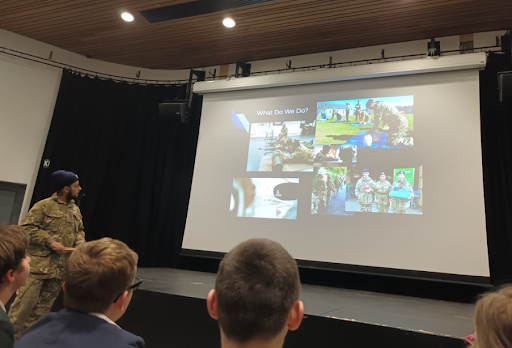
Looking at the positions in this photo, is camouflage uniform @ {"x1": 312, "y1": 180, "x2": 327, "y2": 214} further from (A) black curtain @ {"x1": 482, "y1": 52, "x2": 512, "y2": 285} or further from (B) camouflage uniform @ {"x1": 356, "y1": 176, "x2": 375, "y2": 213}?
(A) black curtain @ {"x1": 482, "y1": 52, "x2": 512, "y2": 285}

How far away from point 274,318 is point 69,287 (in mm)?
673

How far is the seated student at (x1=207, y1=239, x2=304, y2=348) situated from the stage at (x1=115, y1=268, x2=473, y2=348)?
57.4 inches

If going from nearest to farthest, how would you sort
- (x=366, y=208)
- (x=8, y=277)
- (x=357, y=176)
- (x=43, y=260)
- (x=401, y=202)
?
(x=8, y=277) → (x=43, y=260) → (x=401, y=202) → (x=366, y=208) → (x=357, y=176)

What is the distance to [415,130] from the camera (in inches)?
150

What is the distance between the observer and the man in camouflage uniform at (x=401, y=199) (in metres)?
3.64

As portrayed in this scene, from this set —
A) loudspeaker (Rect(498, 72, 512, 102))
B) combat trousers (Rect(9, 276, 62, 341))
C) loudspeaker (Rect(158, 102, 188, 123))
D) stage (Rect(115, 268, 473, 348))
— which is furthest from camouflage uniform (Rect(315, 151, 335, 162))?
combat trousers (Rect(9, 276, 62, 341))

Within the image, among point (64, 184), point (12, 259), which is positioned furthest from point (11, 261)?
point (64, 184)

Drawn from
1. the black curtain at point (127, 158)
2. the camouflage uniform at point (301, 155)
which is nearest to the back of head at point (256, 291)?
the camouflage uniform at point (301, 155)

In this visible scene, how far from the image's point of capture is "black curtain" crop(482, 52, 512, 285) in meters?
3.53

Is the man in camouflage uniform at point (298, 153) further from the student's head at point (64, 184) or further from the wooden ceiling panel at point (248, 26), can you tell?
the student's head at point (64, 184)

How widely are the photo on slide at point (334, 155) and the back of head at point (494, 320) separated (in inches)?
124

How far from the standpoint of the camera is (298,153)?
13.9 ft

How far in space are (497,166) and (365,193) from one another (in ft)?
4.56

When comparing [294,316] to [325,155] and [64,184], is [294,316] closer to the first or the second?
[64,184]
